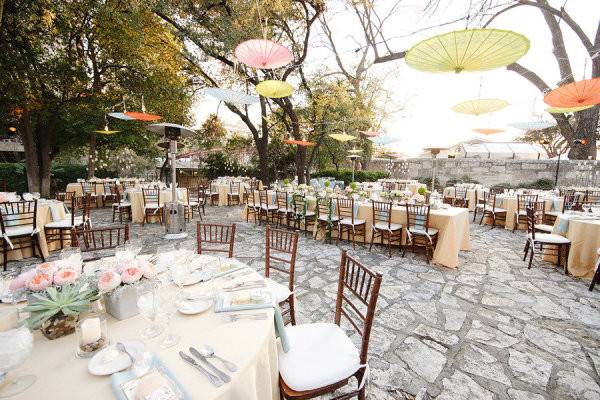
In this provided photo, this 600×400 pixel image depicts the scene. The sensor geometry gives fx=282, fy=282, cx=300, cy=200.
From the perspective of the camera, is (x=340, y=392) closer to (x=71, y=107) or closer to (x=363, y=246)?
(x=363, y=246)

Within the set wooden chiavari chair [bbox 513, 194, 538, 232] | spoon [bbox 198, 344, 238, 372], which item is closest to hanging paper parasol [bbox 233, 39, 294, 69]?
spoon [bbox 198, 344, 238, 372]

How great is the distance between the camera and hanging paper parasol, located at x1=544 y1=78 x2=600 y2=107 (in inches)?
163

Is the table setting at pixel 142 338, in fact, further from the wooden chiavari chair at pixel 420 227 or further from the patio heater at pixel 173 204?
the patio heater at pixel 173 204

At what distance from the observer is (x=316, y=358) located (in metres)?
1.92

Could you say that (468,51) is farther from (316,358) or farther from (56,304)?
(56,304)

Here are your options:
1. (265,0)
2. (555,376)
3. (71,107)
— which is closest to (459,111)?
(555,376)

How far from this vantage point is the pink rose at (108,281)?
1533 mm

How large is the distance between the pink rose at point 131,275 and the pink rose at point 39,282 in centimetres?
33

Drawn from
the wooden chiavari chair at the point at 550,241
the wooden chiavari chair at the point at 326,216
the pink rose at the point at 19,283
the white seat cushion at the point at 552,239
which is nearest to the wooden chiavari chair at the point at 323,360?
the pink rose at the point at 19,283

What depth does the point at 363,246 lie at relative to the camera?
657 centimetres

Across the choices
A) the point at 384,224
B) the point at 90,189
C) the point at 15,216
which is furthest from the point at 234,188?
the point at 384,224

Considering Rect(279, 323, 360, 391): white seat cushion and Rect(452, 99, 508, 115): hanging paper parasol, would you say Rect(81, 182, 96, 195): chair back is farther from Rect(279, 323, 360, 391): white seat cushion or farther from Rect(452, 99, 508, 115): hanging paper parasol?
Rect(452, 99, 508, 115): hanging paper parasol

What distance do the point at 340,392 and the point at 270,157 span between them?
16215 millimetres

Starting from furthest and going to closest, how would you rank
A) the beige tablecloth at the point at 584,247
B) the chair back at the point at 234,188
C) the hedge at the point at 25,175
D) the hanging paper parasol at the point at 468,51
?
the chair back at the point at 234,188 → the hedge at the point at 25,175 → the beige tablecloth at the point at 584,247 → the hanging paper parasol at the point at 468,51
